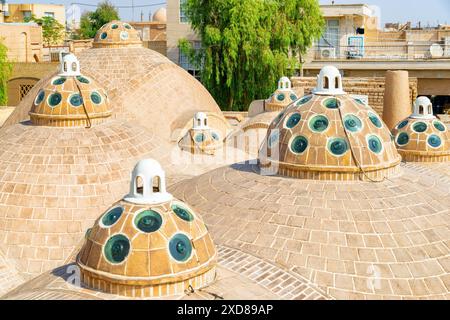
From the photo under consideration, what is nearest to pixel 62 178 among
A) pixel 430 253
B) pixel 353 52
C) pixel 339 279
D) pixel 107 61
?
pixel 339 279

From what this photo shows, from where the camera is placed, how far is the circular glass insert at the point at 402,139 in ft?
43.7

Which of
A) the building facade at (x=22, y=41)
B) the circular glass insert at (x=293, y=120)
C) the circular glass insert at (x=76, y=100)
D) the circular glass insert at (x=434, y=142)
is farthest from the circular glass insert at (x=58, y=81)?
the building facade at (x=22, y=41)

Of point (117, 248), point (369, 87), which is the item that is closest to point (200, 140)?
point (117, 248)

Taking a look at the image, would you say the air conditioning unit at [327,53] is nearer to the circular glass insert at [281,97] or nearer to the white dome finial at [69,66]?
the circular glass insert at [281,97]

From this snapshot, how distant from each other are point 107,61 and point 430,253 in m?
11.6

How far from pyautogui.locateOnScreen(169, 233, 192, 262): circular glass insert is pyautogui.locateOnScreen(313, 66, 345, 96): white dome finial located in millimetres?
3700

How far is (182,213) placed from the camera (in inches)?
275

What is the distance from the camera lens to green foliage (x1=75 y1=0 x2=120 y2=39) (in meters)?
45.3

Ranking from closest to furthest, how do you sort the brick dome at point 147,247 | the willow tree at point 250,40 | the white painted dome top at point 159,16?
the brick dome at point 147,247 < the willow tree at point 250,40 < the white painted dome top at point 159,16

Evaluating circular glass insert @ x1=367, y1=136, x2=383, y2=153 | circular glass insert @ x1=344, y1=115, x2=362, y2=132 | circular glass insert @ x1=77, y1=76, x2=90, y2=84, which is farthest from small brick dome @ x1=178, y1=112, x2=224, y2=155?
circular glass insert @ x1=367, y1=136, x2=383, y2=153

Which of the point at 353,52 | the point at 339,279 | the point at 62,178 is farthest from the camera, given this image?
the point at 353,52

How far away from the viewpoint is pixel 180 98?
58.4 feet
